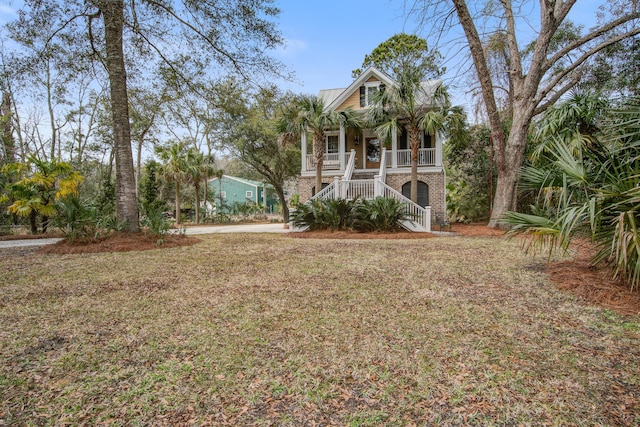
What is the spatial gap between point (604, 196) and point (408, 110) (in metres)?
9.94

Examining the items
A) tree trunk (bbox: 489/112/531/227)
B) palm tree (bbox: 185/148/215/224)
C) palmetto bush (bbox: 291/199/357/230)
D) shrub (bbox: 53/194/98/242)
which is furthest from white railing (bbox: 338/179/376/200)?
palm tree (bbox: 185/148/215/224)

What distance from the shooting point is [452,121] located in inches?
504

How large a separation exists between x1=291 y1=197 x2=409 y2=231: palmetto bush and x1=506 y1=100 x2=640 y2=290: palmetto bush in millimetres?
6058

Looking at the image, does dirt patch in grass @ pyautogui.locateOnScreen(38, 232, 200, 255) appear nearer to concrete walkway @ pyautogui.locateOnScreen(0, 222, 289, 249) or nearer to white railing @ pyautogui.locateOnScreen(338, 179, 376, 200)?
concrete walkway @ pyautogui.locateOnScreen(0, 222, 289, 249)

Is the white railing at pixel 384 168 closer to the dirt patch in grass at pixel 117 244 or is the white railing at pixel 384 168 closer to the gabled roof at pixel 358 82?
the gabled roof at pixel 358 82

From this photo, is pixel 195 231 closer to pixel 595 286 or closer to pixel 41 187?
pixel 41 187

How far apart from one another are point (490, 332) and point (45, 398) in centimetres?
335

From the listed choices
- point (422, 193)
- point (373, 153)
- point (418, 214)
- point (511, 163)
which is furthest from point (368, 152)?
point (511, 163)

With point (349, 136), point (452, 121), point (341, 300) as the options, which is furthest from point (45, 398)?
point (349, 136)

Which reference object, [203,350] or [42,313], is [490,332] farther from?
[42,313]

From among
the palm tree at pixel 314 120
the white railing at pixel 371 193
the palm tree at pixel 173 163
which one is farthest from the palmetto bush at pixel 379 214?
the palm tree at pixel 173 163

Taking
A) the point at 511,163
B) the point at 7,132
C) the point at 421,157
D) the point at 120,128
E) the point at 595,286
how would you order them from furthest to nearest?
1. the point at 7,132
2. the point at 421,157
3. the point at 511,163
4. the point at 120,128
5. the point at 595,286

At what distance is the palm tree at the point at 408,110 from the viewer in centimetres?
1258

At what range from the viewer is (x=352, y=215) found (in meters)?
11.0
